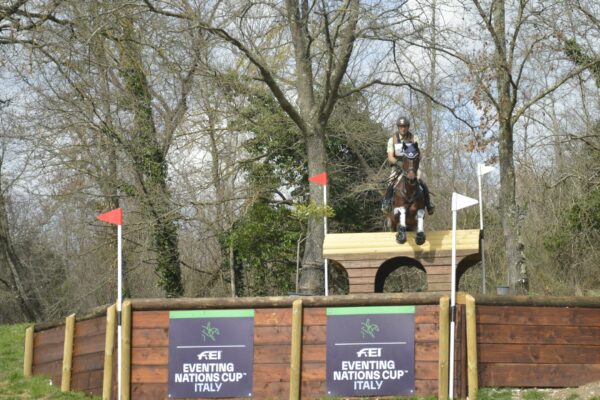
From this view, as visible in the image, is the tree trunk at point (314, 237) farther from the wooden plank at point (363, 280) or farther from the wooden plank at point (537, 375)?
the wooden plank at point (537, 375)

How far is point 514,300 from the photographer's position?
39.5ft

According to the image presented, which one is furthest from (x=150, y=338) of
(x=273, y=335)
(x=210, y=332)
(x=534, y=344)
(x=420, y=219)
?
(x=534, y=344)

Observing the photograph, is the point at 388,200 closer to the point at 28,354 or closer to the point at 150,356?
the point at 150,356

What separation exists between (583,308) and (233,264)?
15.8 metres

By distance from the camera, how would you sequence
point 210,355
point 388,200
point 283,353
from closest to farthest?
point 283,353
point 210,355
point 388,200

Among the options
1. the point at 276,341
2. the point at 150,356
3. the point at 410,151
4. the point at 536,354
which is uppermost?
the point at 410,151

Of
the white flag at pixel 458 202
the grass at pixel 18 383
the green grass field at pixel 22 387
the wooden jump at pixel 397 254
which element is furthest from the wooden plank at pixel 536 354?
the grass at pixel 18 383

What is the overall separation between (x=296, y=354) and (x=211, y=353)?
113cm

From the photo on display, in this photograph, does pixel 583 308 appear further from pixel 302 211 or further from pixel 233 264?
pixel 233 264

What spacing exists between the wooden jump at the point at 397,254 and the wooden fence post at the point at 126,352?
10.8 feet

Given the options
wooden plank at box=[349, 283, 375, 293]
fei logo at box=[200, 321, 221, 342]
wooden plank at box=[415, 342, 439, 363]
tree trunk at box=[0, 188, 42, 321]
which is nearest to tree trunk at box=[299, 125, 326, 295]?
wooden plank at box=[349, 283, 375, 293]

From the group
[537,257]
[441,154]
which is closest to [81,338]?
[537,257]

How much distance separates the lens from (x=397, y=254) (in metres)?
14.3

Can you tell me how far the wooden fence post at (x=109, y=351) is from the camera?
12695mm
